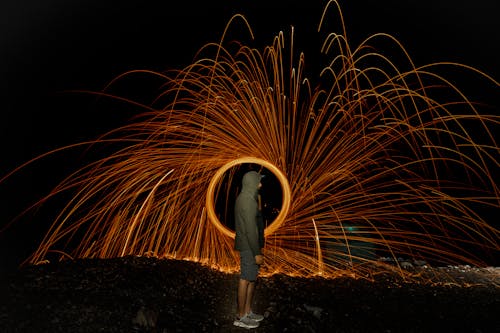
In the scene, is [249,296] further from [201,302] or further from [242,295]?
[201,302]

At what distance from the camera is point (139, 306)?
8633 millimetres

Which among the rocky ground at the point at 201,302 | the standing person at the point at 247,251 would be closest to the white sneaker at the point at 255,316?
the standing person at the point at 247,251

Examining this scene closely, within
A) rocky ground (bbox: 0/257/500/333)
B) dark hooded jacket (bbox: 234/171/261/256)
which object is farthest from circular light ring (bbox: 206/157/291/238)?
dark hooded jacket (bbox: 234/171/261/256)

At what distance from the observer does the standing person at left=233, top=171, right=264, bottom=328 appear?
8.48 metres

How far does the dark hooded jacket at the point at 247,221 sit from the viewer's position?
8477mm

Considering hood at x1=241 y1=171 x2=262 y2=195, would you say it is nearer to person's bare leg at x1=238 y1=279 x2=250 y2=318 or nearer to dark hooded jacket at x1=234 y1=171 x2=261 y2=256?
dark hooded jacket at x1=234 y1=171 x2=261 y2=256

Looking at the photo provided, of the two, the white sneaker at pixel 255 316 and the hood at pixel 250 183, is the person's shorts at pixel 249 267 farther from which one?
the hood at pixel 250 183

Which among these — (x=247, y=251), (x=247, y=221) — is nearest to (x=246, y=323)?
(x=247, y=251)

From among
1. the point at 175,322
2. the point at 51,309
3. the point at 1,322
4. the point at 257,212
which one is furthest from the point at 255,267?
the point at 1,322

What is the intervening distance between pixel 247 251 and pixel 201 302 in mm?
1454

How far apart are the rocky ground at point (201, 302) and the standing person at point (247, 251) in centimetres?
23

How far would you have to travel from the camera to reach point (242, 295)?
858cm

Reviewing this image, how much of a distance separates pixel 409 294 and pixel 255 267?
11.6 ft

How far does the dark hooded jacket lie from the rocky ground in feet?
4.22
